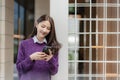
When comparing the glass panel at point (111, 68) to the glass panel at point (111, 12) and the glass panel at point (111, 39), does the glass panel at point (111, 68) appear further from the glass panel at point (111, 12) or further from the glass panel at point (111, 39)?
the glass panel at point (111, 12)

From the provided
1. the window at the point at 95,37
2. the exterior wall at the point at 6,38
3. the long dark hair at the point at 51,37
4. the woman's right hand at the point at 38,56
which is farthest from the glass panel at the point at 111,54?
the exterior wall at the point at 6,38

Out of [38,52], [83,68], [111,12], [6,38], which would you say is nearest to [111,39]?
[111,12]

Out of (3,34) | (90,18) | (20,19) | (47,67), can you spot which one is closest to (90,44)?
(90,18)

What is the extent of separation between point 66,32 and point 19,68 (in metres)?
0.55

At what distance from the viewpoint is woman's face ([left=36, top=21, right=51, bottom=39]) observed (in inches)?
77.2

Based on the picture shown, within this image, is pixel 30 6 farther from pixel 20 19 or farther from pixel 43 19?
pixel 43 19

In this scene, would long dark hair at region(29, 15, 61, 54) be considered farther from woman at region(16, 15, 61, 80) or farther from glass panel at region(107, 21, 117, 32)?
glass panel at region(107, 21, 117, 32)

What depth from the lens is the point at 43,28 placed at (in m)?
1.96

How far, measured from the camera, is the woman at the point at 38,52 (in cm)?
195

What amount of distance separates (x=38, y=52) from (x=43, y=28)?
0.17 metres

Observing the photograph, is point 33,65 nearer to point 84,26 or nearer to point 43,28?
point 43,28

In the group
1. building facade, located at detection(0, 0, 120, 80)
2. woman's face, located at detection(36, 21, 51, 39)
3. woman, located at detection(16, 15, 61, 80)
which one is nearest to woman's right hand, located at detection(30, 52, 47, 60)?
woman, located at detection(16, 15, 61, 80)

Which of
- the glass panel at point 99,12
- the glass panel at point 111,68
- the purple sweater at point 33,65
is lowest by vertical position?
the glass panel at point 111,68

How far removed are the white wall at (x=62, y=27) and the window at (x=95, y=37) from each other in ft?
0.47
